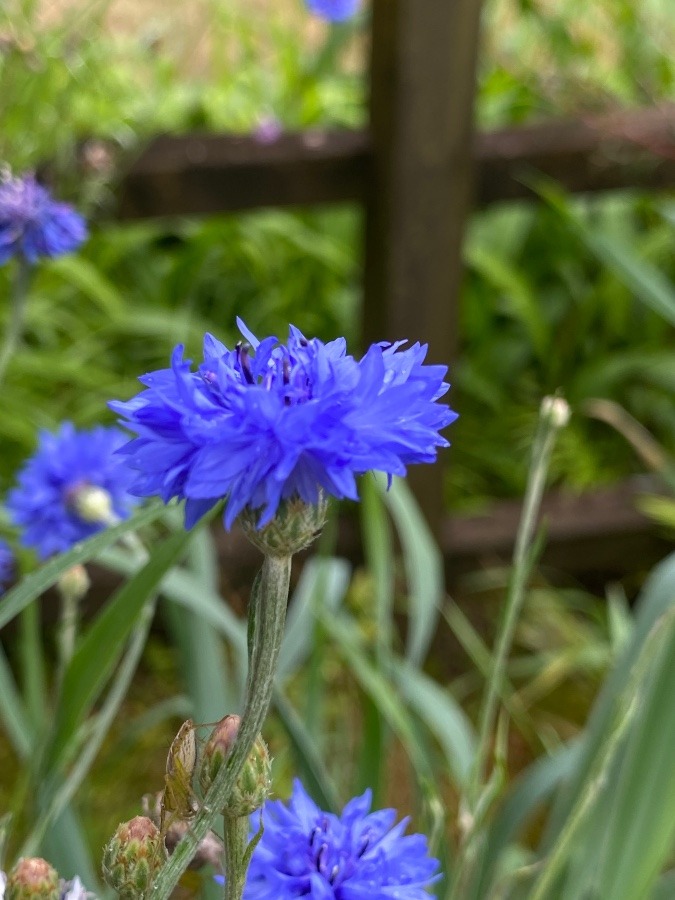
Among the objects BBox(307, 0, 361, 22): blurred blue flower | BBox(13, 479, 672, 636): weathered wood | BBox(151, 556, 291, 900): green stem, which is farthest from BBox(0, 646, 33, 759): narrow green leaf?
BBox(307, 0, 361, 22): blurred blue flower

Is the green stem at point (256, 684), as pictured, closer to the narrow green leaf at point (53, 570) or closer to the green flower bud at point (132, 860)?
the green flower bud at point (132, 860)

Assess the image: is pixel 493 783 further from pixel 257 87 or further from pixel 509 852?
pixel 257 87

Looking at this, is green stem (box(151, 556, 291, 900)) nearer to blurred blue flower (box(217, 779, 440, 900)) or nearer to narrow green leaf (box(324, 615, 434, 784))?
blurred blue flower (box(217, 779, 440, 900))

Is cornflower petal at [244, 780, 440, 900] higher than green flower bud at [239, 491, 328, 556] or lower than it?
lower

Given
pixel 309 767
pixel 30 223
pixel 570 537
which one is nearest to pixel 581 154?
pixel 570 537

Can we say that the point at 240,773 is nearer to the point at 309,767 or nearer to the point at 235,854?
the point at 235,854

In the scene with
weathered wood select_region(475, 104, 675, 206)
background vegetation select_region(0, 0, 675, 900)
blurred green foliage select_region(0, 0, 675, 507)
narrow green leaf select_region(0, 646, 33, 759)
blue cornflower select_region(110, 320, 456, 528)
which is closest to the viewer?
blue cornflower select_region(110, 320, 456, 528)
